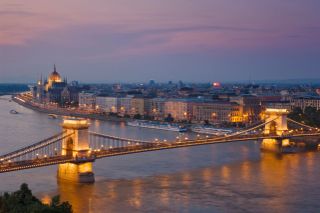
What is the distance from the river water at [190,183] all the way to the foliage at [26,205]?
2.38 meters

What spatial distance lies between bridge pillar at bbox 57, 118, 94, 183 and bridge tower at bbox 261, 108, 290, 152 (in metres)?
6.45

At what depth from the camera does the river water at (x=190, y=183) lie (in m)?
10.1

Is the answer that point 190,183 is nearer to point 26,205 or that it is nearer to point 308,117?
point 26,205

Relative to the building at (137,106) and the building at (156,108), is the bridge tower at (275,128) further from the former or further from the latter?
the building at (137,106)

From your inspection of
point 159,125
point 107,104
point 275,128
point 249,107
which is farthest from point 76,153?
point 107,104

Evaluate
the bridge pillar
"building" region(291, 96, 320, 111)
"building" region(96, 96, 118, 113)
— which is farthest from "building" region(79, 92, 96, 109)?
the bridge pillar

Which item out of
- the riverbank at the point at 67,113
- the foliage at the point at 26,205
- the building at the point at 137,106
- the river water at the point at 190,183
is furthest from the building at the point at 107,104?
the foliage at the point at 26,205

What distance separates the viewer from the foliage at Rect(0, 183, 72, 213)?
6.72m

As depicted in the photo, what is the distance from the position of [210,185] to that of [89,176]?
218cm

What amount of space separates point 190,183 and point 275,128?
7.36 m

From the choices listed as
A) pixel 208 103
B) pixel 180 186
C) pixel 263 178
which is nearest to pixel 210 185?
pixel 180 186

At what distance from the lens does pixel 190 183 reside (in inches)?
467

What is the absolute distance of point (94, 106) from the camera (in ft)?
127

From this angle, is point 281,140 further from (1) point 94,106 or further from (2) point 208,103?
(1) point 94,106
